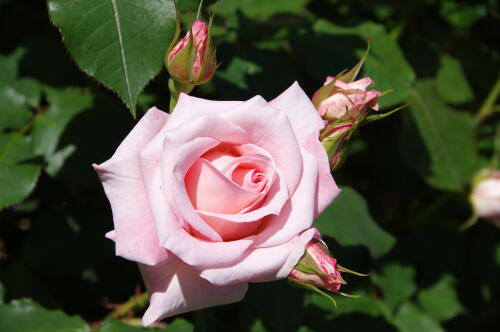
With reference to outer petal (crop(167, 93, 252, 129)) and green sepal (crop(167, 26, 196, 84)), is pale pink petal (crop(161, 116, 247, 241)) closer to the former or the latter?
outer petal (crop(167, 93, 252, 129))

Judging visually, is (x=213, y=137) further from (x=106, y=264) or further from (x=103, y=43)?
(x=106, y=264)

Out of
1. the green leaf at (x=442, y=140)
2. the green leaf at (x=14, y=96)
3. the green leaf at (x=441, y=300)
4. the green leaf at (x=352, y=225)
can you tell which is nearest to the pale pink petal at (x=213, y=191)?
the green leaf at (x=352, y=225)

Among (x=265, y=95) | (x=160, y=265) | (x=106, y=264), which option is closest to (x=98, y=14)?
(x=160, y=265)

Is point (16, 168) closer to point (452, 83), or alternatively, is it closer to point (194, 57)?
point (194, 57)

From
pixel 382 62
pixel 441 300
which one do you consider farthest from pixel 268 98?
pixel 441 300

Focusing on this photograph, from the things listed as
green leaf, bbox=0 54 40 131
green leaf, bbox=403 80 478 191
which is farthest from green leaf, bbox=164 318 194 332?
green leaf, bbox=403 80 478 191

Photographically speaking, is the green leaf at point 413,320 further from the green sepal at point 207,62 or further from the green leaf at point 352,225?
the green sepal at point 207,62
